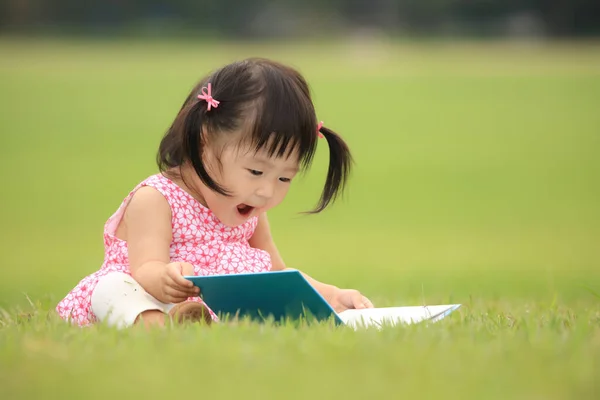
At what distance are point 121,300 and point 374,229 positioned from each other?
708 centimetres

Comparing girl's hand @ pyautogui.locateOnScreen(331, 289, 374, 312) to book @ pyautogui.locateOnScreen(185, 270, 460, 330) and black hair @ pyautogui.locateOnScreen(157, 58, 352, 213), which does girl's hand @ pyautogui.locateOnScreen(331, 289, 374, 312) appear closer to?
book @ pyautogui.locateOnScreen(185, 270, 460, 330)

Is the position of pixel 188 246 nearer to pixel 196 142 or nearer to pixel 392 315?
pixel 196 142

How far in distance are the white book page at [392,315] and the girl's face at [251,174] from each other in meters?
0.45

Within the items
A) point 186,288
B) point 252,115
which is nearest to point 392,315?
point 186,288

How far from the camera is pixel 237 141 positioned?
342 cm

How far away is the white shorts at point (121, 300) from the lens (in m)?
3.19

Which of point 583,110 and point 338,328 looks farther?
point 583,110

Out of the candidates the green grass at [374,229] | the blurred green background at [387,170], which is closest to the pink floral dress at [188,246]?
the green grass at [374,229]

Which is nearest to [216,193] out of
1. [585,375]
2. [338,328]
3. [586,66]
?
[338,328]

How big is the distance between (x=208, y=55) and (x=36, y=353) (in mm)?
34897

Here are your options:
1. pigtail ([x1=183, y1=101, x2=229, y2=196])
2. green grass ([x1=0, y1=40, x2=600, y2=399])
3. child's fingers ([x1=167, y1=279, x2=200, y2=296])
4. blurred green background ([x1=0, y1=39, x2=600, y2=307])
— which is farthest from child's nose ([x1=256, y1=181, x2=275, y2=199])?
blurred green background ([x1=0, y1=39, x2=600, y2=307])

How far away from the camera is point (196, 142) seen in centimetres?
352

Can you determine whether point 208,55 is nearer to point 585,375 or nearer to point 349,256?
point 349,256

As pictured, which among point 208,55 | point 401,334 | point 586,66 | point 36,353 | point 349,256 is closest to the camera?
point 36,353
